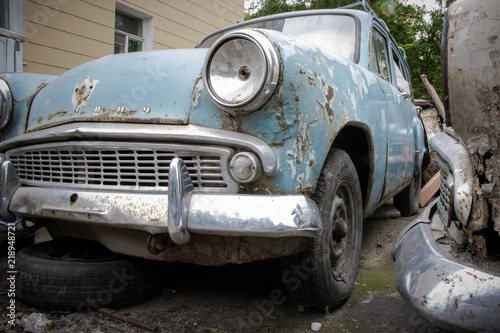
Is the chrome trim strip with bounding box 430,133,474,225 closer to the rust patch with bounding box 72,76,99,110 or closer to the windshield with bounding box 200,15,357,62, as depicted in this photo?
the windshield with bounding box 200,15,357,62

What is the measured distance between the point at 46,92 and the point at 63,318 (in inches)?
45.7

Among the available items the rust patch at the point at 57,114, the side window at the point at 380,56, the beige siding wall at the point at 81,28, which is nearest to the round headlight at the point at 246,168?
the rust patch at the point at 57,114

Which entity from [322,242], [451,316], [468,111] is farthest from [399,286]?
[468,111]

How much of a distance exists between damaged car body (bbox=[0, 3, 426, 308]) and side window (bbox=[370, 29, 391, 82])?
0.82 metres

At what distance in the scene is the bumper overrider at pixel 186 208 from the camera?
1.52m

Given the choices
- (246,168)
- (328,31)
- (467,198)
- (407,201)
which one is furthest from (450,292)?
(407,201)

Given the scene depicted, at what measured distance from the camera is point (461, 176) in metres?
1.41

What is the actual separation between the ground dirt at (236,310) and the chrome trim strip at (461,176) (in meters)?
0.50

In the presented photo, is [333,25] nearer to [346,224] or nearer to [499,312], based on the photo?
[346,224]

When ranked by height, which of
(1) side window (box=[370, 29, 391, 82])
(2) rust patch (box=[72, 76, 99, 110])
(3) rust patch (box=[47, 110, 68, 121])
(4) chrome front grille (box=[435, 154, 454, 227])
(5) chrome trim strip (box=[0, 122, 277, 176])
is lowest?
(4) chrome front grille (box=[435, 154, 454, 227])

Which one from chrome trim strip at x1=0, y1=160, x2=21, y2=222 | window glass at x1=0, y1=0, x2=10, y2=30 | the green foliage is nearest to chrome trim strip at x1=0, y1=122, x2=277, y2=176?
chrome trim strip at x1=0, y1=160, x2=21, y2=222

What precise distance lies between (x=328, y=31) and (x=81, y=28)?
398 cm

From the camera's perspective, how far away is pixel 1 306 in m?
2.05

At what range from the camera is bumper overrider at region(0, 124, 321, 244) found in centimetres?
152
